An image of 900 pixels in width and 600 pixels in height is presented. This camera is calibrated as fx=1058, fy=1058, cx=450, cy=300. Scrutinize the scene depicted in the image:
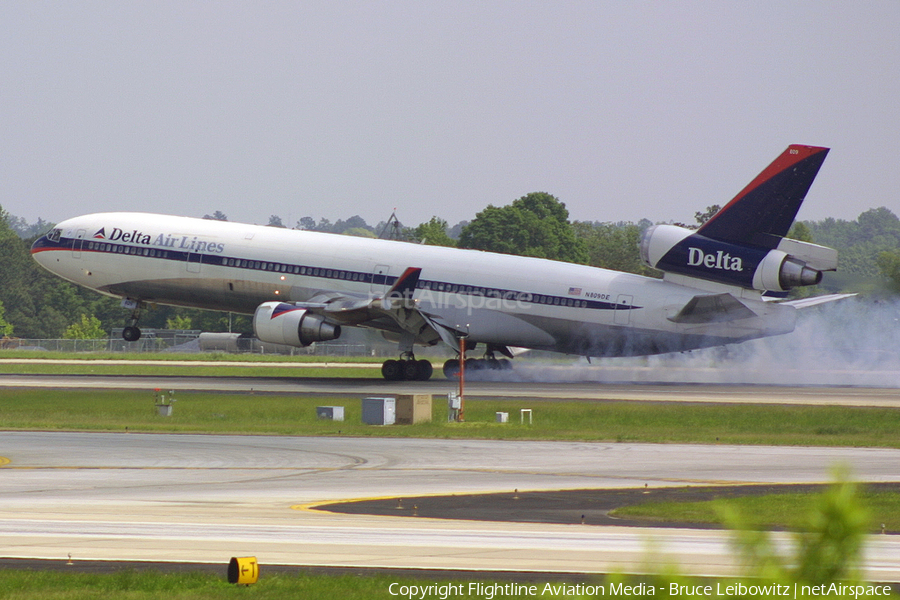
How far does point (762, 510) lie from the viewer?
16.9 metres

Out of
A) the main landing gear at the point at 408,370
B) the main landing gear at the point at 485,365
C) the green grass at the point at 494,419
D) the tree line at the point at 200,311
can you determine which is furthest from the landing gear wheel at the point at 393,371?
the tree line at the point at 200,311

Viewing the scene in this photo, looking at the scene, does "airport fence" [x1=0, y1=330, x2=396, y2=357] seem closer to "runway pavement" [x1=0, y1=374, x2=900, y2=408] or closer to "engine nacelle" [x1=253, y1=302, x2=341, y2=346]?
"runway pavement" [x1=0, y1=374, x2=900, y2=408]

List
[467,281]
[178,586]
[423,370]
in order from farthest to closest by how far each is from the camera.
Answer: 1. [423,370]
2. [467,281]
3. [178,586]

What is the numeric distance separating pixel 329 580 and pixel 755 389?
3642cm

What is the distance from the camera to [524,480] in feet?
70.3

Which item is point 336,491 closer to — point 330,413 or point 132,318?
point 330,413

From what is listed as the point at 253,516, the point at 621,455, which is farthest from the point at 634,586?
the point at 621,455

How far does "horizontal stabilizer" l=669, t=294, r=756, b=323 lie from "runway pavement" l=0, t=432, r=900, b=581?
57.2ft

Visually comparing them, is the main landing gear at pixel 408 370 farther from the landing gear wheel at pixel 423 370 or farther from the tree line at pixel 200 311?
the tree line at pixel 200 311

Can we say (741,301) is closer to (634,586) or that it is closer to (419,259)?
(419,259)

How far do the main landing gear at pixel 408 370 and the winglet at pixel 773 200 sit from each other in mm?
15286

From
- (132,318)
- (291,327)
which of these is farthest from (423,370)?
(132,318)

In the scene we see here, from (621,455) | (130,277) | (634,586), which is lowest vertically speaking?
(621,455)

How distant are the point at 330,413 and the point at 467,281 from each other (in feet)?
50.7
